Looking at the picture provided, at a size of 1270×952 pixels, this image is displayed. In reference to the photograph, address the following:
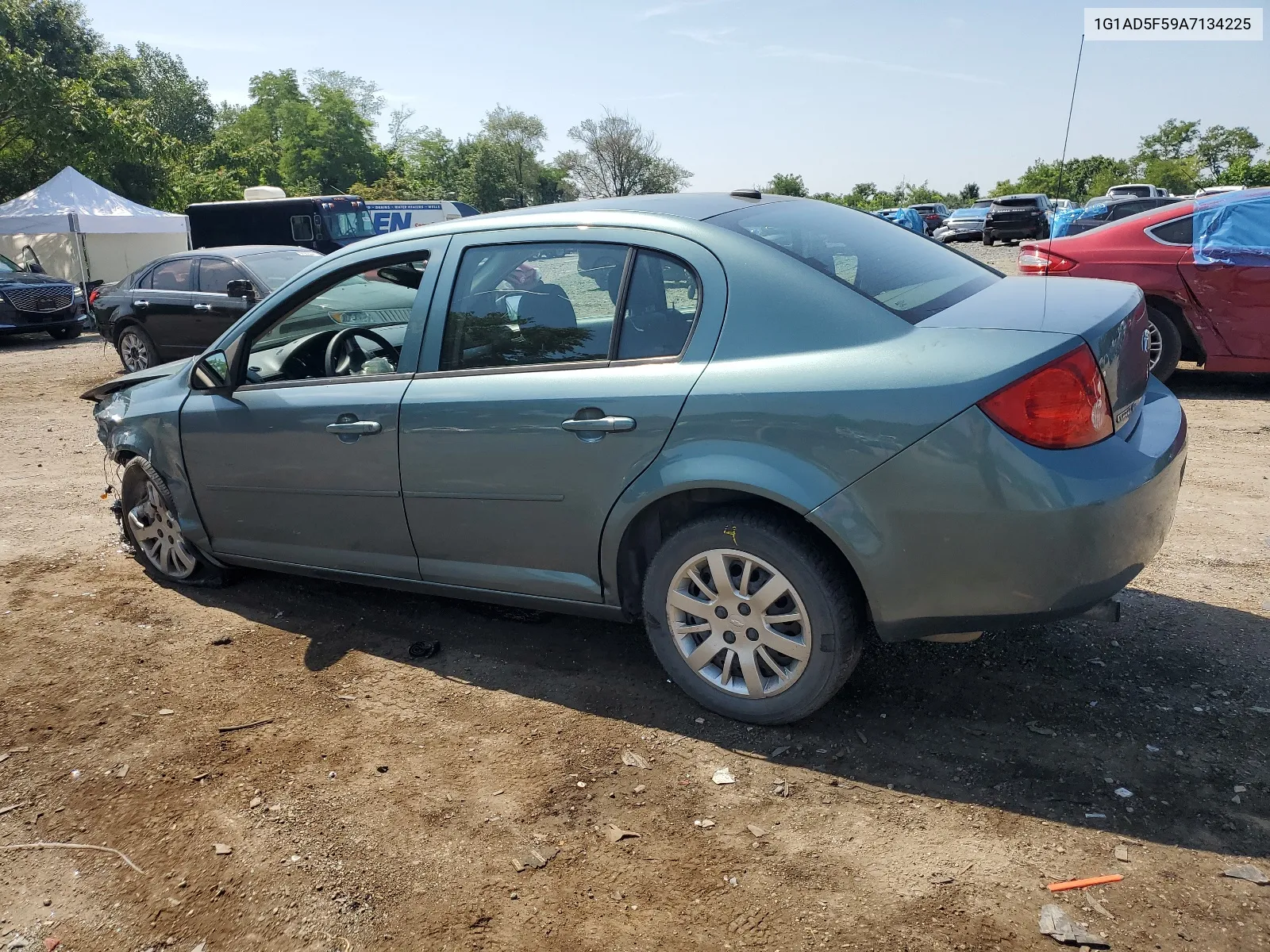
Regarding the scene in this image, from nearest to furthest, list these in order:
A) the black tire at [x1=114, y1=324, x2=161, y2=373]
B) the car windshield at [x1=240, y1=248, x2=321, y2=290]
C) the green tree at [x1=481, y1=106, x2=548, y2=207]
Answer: the car windshield at [x1=240, y1=248, x2=321, y2=290] < the black tire at [x1=114, y1=324, x2=161, y2=373] < the green tree at [x1=481, y1=106, x2=548, y2=207]

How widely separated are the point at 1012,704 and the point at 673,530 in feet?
4.27

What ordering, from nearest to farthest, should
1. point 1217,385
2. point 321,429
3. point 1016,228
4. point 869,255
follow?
point 869,255 < point 321,429 < point 1217,385 < point 1016,228

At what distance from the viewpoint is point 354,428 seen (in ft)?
12.4

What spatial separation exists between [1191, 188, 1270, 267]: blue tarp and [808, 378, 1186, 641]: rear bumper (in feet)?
18.5

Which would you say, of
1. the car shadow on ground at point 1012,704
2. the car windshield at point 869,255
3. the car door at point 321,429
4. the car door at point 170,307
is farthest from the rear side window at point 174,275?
the car windshield at point 869,255

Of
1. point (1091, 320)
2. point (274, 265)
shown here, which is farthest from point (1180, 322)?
point (274, 265)

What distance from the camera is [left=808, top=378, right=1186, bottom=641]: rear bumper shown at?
8.75 ft

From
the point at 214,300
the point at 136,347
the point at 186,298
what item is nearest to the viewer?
the point at 214,300

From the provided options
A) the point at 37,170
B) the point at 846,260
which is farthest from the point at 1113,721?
the point at 37,170

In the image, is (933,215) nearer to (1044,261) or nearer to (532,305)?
(1044,261)

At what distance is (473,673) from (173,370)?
2515 mm

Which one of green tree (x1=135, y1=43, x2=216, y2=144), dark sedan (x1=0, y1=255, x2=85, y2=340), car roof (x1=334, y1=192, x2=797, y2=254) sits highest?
green tree (x1=135, y1=43, x2=216, y2=144)

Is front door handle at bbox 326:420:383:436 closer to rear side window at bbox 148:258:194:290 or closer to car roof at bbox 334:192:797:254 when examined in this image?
car roof at bbox 334:192:797:254

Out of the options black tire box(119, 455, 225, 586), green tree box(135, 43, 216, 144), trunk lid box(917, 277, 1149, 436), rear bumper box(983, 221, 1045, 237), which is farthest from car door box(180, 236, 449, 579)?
green tree box(135, 43, 216, 144)
